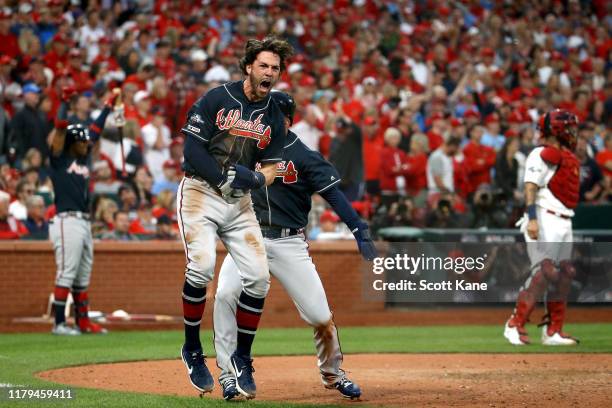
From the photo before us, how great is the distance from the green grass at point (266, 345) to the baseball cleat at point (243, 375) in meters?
0.69

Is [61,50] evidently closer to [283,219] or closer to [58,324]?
[58,324]

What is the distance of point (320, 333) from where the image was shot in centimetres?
756

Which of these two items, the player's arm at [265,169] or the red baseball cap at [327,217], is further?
the red baseball cap at [327,217]

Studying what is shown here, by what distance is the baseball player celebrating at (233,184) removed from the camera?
6.98m

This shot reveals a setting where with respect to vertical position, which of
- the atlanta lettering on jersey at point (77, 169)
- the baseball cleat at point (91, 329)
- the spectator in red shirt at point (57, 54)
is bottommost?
the baseball cleat at point (91, 329)

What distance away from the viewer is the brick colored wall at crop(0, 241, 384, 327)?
13.6 m

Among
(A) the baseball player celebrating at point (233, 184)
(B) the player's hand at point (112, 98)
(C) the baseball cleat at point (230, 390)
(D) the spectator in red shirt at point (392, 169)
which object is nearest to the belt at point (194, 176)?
(A) the baseball player celebrating at point (233, 184)

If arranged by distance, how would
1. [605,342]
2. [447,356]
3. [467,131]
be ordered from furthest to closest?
[467,131]
[605,342]
[447,356]

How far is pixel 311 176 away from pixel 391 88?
11.9 metres

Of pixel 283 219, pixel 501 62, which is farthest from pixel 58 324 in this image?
pixel 501 62

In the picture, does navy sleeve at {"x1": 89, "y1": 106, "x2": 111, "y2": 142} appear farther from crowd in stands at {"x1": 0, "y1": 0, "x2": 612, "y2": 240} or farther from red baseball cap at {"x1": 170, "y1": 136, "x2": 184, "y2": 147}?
red baseball cap at {"x1": 170, "y1": 136, "x2": 184, "y2": 147}

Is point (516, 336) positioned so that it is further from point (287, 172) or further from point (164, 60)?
point (164, 60)

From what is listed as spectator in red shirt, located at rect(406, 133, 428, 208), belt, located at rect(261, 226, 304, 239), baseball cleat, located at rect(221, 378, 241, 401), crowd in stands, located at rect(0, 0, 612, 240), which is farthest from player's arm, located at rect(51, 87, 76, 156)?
spectator in red shirt, located at rect(406, 133, 428, 208)

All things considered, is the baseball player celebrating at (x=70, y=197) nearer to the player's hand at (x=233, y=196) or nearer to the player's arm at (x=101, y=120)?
the player's arm at (x=101, y=120)
